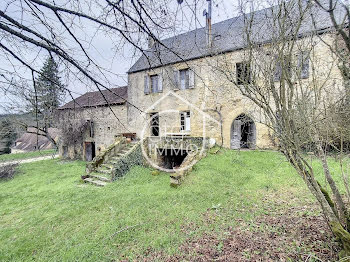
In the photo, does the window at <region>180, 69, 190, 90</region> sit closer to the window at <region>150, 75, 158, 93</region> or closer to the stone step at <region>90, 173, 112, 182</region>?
the window at <region>150, 75, 158, 93</region>

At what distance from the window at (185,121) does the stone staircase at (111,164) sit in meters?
3.54

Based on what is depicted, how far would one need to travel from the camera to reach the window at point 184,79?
38.2 feet

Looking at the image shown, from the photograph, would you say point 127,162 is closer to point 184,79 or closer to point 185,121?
point 185,121

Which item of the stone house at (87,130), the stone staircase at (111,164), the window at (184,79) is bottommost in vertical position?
the stone staircase at (111,164)

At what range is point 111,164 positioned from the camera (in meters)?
8.89

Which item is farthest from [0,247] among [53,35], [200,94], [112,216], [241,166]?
[200,94]

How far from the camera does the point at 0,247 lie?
13.0 feet

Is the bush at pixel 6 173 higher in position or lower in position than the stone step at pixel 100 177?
lower

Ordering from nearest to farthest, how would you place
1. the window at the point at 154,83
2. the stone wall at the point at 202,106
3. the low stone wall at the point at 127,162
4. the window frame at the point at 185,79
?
the low stone wall at the point at 127,162 → the stone wall at the point at 202,106 → the window frame at the point at 185,79 → the window at the point at 154,83

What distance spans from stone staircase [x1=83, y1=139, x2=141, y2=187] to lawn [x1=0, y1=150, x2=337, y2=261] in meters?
0.76

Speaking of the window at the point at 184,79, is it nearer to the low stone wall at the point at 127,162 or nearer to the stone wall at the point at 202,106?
the stone wall at the point at 202,106

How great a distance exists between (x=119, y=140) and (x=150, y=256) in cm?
797

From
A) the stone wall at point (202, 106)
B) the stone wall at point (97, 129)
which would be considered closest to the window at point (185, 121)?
the stone wall at point (202, 106)

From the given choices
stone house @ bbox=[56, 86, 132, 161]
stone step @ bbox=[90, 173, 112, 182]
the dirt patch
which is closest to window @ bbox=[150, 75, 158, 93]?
stone house @ bbox=[56, 86, 132, 161]
